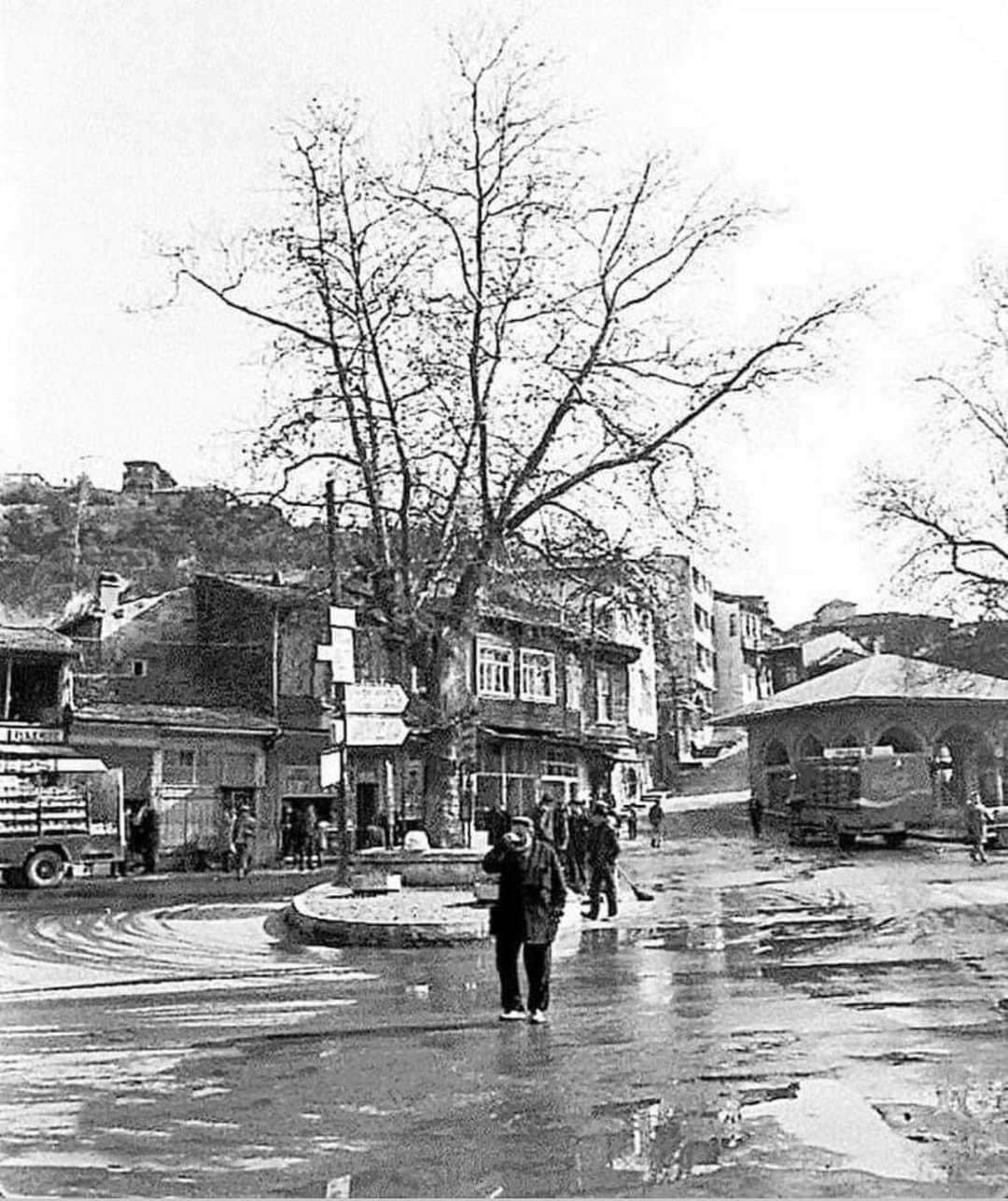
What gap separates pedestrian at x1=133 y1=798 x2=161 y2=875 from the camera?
24.4 metres

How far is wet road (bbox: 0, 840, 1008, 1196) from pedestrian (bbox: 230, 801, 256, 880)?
10.4 m

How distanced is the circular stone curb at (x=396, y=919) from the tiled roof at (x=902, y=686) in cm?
1953

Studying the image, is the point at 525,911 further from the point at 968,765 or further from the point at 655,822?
the point at 968,765

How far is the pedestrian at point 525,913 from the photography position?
308 inches

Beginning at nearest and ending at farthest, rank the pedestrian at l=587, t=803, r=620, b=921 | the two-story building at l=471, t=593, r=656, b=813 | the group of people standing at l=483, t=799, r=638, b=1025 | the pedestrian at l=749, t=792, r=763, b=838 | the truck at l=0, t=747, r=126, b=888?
1. the group of people standing at l=483, t=799, r=638, b=1025
2. the pedestrian at l=587, t=803, r=620, b=921
3. the truck at l=0, t=747, r=126, b=888
4. the two-story building at l=471, t=593, r=656, b=813
5. the pedestrian at l=749, t=792, r=763, b=838

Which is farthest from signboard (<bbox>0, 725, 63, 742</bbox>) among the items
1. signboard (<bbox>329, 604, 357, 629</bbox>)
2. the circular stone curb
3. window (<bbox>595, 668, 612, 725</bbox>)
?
the circular stone curb

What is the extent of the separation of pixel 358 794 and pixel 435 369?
11.5 m

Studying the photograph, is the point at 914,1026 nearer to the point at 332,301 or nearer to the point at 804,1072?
the point at 804,1072

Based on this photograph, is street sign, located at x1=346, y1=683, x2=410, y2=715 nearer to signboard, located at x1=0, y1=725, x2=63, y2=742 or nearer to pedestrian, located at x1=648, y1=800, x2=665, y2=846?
signboard, located at x1=0, y1=725, x2=63, y2=742

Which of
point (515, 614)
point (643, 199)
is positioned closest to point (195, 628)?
point (515, 614)

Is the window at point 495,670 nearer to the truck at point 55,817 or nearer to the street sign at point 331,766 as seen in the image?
the street sign at point 331,766

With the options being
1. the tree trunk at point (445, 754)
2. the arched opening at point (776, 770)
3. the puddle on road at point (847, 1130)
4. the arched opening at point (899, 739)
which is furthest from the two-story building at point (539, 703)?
the puddle on road at point (847, 1130)

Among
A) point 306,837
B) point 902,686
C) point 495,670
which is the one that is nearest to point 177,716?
point 306,837

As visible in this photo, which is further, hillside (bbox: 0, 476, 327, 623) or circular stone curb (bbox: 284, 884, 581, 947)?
hillside (bbox: 0, 476, 327, 623)
